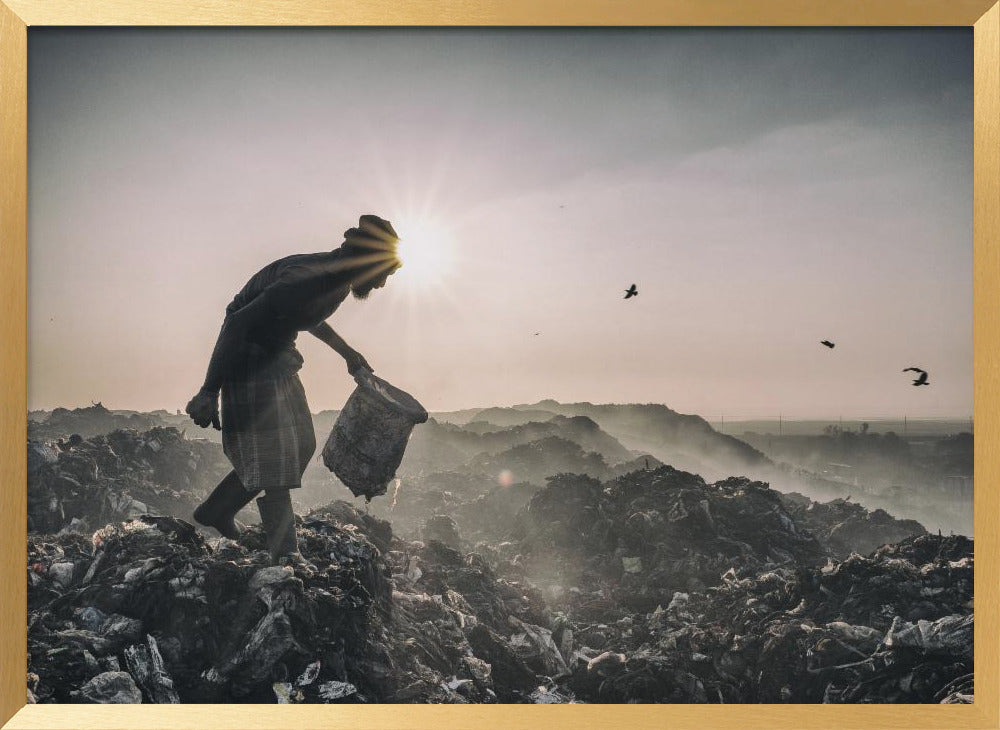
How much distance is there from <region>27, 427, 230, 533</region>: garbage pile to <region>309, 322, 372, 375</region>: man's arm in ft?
2.54

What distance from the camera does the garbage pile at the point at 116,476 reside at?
282 cm

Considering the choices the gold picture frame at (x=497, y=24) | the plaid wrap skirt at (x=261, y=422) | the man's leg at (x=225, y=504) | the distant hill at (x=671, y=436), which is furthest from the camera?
the distant hill at (x=671, y=436)

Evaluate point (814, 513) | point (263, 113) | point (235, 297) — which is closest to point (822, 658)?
point (814, 513)

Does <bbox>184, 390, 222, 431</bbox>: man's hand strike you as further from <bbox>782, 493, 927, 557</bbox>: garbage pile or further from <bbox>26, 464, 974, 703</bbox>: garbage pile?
<bbox>782, 493, 927, 557</bbox>: garbage pile

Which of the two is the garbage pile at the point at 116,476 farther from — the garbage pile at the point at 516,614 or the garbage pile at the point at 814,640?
the garbage pile at the point at 814,640

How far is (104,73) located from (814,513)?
3.69 metres

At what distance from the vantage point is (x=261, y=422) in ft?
9.09

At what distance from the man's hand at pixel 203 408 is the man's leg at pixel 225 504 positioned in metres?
0.30

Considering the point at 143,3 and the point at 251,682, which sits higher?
the point at 143,3

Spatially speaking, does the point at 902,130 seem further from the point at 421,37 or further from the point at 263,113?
the point at 263,113

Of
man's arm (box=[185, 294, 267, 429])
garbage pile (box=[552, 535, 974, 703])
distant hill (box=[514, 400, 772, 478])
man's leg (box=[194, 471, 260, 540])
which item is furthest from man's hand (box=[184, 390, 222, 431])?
garbage pile (box=[552, 535, 974, 703])

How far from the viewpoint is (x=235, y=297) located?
280 cm

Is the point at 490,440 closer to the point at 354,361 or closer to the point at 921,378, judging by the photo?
the point at 354,361

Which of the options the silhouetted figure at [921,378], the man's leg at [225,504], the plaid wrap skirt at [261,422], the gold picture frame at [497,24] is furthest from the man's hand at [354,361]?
the silhouetted figure at [921,378]
